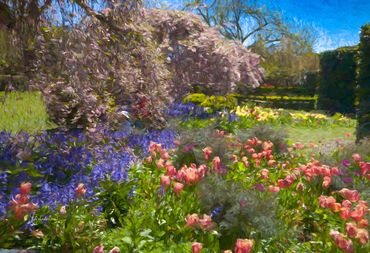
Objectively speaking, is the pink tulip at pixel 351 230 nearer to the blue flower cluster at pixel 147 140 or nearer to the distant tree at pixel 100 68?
the blue flower cluster at pixel 147 140

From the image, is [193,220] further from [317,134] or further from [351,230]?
[317,134]

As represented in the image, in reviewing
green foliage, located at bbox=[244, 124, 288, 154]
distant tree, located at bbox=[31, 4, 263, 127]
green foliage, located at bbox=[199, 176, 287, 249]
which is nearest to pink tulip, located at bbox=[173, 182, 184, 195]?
green foliage, located at bbox=[199, 176, 287, 249]

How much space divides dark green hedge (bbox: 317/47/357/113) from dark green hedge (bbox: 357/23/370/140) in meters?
8.00

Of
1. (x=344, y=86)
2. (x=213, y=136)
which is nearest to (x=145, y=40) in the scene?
(x=213, y=136)

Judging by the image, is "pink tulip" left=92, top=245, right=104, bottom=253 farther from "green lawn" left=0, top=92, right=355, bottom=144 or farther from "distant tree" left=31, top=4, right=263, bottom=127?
"green lawn" left=0, top=92, right=355, bottom=144

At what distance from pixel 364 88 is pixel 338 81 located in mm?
9265

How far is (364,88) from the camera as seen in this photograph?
34.4 feet

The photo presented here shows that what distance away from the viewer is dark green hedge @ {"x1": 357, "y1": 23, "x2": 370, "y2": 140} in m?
10.1

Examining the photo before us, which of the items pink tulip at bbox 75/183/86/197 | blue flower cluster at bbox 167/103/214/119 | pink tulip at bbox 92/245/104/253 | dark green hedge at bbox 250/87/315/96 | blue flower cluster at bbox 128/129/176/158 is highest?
pink tulip at bbox 75/183/86/197

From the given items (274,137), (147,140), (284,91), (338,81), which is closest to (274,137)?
(274,137)

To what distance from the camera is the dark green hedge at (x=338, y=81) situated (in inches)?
757

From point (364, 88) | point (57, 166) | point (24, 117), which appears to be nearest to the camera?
point (57, 166)

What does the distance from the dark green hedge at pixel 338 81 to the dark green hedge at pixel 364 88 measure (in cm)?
800

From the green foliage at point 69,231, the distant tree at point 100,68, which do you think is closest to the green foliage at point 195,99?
the distant tree at point 100,68
